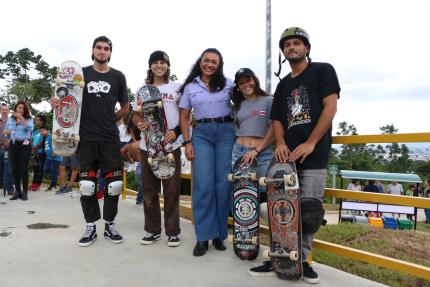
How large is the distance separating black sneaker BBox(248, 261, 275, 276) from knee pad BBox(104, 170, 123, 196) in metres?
1.59

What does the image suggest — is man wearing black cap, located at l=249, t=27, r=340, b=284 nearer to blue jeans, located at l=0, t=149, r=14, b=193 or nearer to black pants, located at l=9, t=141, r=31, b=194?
black pants, located at l=9, t=141, r=31, b=194

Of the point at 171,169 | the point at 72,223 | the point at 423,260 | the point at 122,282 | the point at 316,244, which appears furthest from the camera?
the point at 423,260

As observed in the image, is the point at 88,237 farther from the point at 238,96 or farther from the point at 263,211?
the point at 238,96

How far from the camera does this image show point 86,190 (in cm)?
349

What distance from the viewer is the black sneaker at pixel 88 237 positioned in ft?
11.2

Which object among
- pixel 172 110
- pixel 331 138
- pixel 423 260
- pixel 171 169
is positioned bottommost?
pixel 423 260

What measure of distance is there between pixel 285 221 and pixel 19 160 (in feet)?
17.6

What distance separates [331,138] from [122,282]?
1.92 m

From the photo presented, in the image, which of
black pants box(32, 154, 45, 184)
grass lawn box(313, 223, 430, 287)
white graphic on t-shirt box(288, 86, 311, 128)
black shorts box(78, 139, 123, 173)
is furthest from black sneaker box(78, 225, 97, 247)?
black pants box(32, 154, 45, 184)

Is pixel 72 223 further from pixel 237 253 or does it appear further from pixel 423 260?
pixel 423 260

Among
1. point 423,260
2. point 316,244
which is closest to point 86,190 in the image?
point 316,244

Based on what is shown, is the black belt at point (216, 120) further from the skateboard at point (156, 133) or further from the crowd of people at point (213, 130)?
the skateboard at point (156, 133)

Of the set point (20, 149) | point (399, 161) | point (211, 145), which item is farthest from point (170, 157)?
point (399, 161)

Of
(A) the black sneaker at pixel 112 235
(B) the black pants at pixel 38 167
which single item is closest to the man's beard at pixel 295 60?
(A) the black sneaker at pixel 112 235
